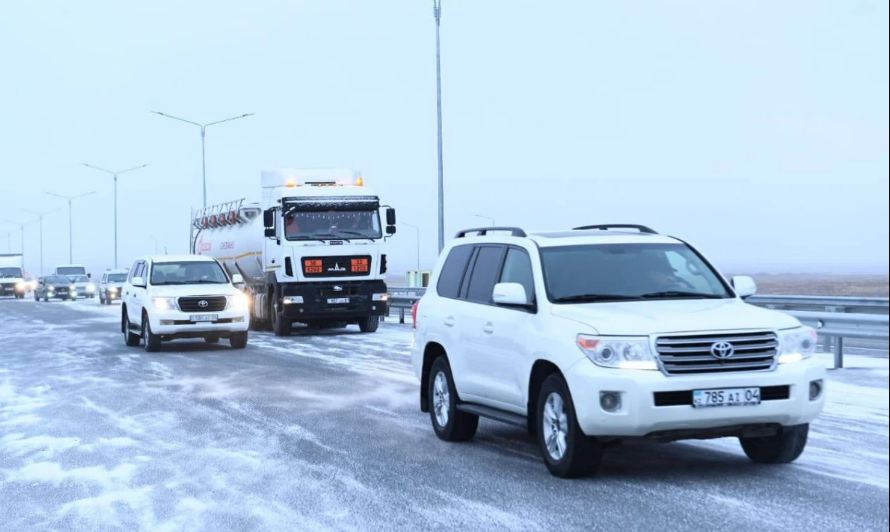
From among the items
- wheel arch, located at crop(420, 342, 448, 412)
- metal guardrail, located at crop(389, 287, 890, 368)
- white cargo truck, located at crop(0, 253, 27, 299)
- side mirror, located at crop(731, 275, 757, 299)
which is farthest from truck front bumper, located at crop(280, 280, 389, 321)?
white cargo truck, located at crop(0, 253, 27, 299)

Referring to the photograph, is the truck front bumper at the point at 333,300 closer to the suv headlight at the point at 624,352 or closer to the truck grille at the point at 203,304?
the truck grille at the point at 203,304

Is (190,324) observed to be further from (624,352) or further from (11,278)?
(11,278)

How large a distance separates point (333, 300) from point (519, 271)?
737 inches

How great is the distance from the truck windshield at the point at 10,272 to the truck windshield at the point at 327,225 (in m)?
58.7

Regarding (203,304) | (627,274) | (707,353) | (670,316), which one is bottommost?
(203,304)

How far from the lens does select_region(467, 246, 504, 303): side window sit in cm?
A: 1059

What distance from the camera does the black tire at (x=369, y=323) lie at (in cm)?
2989

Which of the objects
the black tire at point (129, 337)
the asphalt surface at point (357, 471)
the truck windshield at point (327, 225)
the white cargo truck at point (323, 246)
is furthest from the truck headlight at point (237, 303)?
the asphalt surface at point (357, 471)

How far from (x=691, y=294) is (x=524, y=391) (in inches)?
57.4

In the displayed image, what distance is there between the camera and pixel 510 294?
947cm

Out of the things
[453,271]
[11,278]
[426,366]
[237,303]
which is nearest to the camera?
[453,271]

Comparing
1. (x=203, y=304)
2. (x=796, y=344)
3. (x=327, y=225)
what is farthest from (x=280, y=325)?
(x=796, y=344)

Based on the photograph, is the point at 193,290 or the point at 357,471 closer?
the point at 357,471

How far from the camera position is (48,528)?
301 inches
